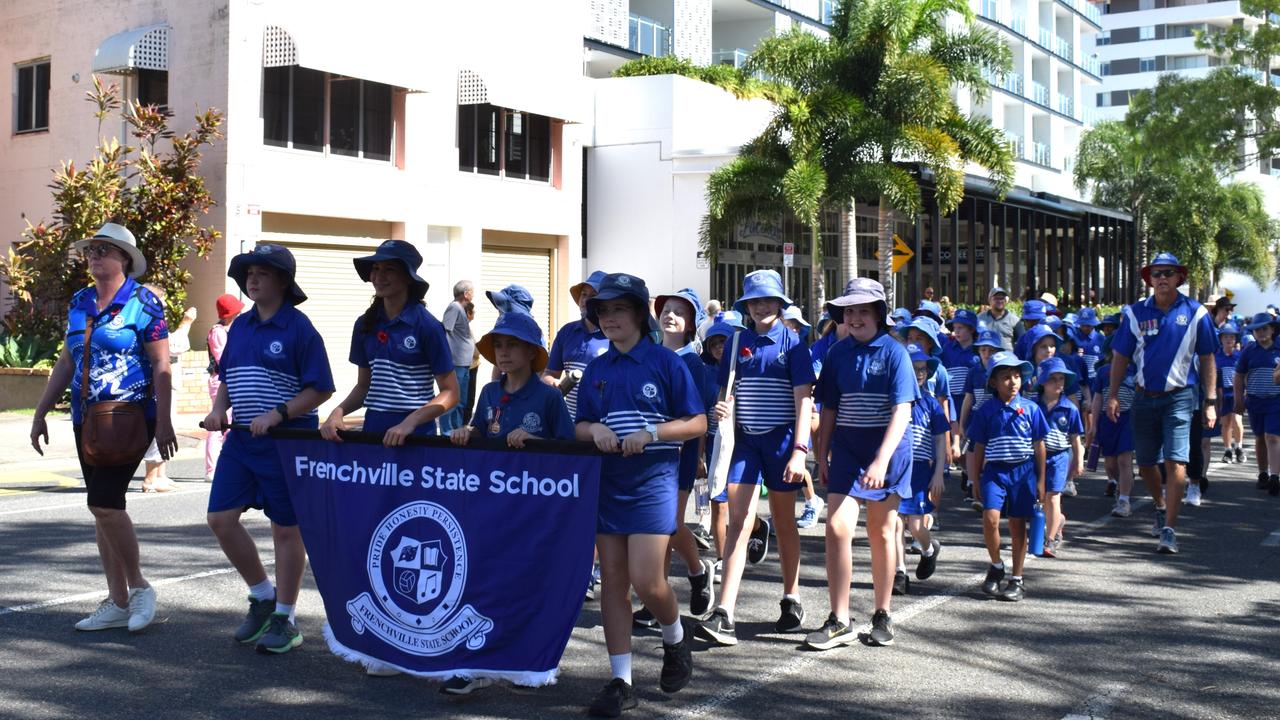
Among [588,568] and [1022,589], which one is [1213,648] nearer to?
[1022,589]

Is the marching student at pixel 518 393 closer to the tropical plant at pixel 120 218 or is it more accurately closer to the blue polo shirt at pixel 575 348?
the blue polo shirt at pixel 575 348

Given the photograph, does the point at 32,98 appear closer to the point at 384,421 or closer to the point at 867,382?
the point at 384,421

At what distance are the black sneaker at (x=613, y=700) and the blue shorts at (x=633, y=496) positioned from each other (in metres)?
0.62

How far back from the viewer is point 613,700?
569 centimetres

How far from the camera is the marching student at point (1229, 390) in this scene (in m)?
16.1

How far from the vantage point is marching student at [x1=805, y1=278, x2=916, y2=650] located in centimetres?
701

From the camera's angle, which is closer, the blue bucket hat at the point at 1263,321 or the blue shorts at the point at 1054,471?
the blue shorts at the point at 1054,471

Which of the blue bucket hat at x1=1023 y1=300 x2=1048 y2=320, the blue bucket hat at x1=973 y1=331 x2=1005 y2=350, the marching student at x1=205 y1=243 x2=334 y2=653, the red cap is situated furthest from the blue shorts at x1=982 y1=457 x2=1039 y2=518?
the red cap

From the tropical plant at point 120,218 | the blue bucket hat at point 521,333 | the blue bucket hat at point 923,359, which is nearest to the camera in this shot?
the blue bucket hat at point 521,333

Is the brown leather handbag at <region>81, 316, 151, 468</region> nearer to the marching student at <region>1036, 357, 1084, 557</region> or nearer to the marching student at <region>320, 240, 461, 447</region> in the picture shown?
the marching student at <region>320, 240, 461, 447</region>

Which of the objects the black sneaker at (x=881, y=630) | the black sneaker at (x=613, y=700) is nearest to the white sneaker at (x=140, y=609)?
the black sneaker at (x=613, y=700)

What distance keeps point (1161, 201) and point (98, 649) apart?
209 ft

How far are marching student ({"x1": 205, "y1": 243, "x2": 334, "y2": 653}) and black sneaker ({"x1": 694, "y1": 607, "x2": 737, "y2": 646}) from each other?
202cm

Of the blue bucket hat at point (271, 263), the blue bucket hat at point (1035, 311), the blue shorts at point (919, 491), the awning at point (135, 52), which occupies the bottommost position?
the blue shorts at point (919, 491)
